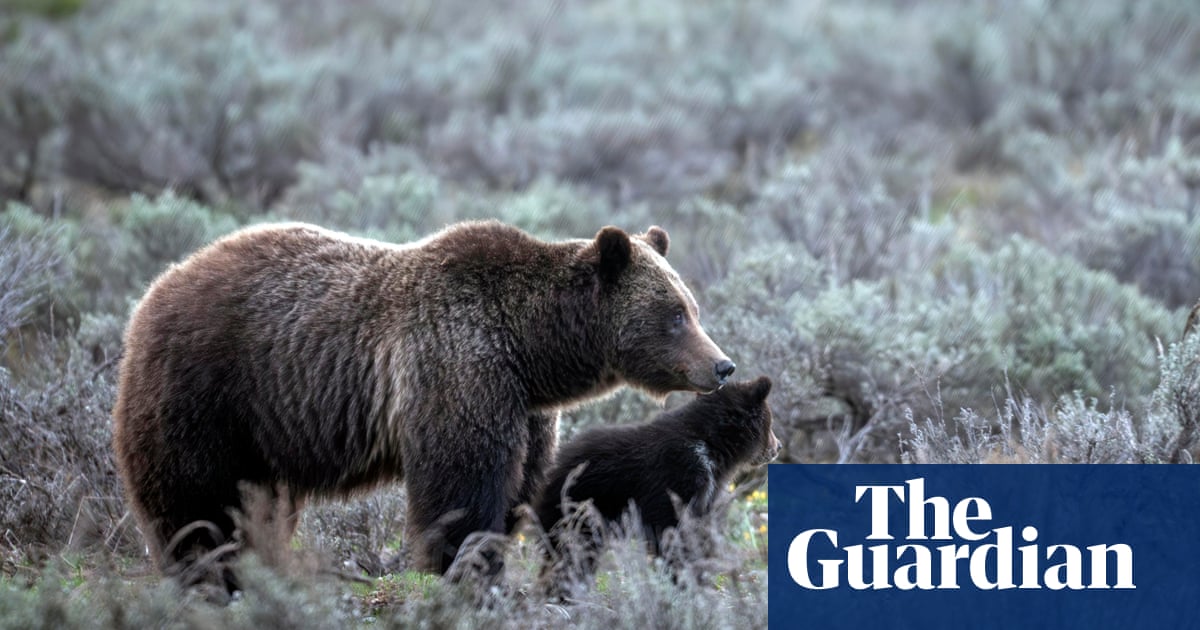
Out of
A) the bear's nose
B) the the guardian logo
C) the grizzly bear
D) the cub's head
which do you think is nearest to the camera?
the the guardian logo

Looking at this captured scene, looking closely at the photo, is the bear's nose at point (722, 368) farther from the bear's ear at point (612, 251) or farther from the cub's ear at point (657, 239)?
the cub's ear at point (657, 239)

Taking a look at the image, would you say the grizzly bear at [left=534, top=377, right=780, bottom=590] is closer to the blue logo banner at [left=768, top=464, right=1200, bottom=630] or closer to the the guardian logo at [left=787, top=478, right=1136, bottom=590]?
the blue logo banner at [left=768, top=464, right=1200, bottom=630]

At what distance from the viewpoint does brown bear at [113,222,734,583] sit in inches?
243

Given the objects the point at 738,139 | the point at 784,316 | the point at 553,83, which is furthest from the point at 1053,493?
the point at 553,83

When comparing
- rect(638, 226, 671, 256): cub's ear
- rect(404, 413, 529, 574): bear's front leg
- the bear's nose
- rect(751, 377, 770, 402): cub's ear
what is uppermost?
rect(638, 226, 671, 256): cub's ear

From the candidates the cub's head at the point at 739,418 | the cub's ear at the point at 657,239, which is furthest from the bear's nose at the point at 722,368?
the cub's head at the point at 739,418

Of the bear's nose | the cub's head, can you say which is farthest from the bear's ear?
the cub's head

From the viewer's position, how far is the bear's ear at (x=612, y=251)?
6395mm

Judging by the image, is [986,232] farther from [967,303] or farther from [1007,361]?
[1007,361]

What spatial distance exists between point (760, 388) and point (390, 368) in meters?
2.13

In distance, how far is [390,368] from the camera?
6.30 metres

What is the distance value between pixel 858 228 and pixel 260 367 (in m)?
8.04

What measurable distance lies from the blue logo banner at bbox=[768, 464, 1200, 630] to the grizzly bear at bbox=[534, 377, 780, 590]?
57 cm

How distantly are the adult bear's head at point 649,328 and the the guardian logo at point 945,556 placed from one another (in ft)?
3.00
